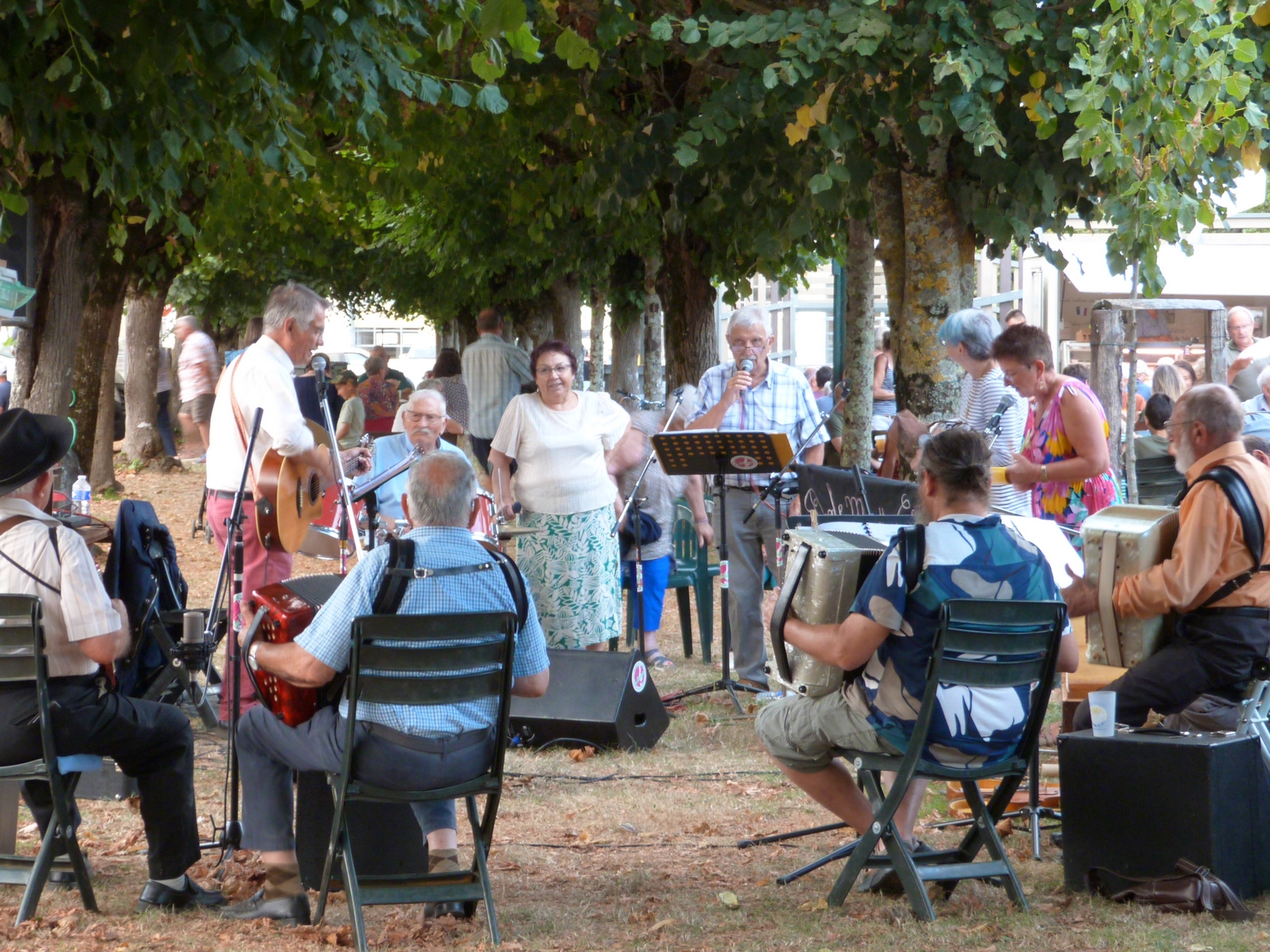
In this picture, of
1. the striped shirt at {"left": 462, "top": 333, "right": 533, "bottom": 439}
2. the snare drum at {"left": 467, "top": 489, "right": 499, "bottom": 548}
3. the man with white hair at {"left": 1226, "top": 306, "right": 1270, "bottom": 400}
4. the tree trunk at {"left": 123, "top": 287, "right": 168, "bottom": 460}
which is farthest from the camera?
the tree trunk at {"left": 123, "top": 287, "right": 168, "bottom": 460}

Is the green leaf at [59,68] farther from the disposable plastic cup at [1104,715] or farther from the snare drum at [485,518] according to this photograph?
the disposable plastic cup at [1104,715]

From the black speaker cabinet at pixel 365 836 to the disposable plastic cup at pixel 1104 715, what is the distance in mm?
2020

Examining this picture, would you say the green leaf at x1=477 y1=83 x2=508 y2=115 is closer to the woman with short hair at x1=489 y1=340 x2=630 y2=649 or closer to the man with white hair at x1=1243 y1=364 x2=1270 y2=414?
the woman with short hair at x1=489 y1=340 x2=630 y2=649

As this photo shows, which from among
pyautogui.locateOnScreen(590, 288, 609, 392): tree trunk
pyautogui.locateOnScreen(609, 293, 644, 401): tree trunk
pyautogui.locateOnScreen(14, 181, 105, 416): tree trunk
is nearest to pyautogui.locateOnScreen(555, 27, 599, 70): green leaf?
pyautogui.locateOnScreen(14, 181, 105, 416): tree trunk

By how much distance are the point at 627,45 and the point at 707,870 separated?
25.3ft

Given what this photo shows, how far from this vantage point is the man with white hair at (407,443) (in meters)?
6.93

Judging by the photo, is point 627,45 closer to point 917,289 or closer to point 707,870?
point 917,289

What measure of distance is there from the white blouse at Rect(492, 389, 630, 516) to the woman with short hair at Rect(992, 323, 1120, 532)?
2.06 metres

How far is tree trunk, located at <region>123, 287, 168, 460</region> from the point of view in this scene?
2027 centimetres

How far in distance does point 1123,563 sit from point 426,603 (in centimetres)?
212

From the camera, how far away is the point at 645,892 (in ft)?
15.3

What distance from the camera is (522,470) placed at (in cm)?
734

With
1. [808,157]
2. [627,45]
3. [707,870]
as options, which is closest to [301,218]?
[627,45]

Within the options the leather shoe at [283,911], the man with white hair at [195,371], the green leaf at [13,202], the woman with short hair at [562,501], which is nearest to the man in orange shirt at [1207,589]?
the leather shoe at [283,911]
